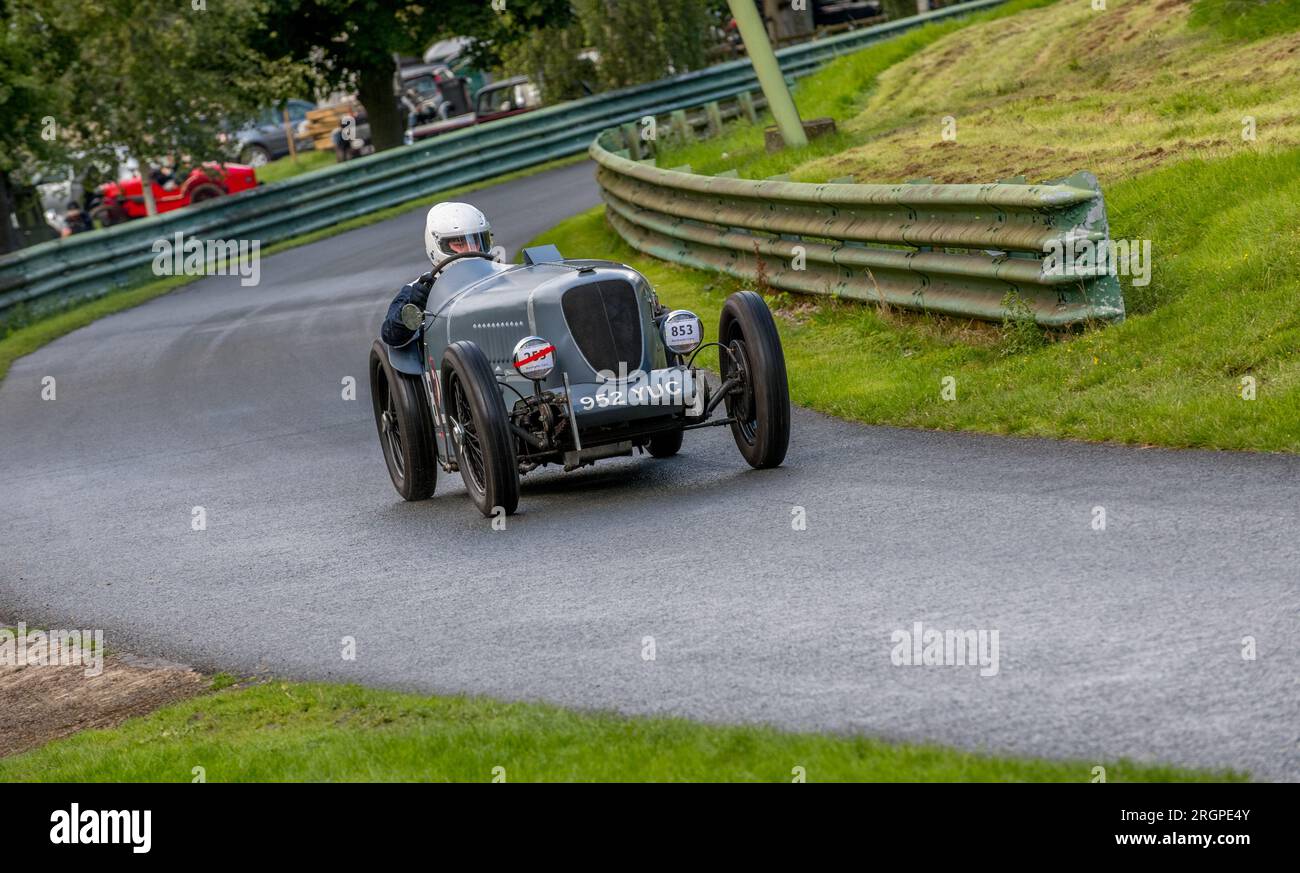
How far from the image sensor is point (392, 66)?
37.1 metres

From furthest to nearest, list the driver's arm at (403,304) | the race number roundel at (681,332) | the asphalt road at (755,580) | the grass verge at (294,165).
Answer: the grass verge at (294,165) → the driver's arm at (403,304) → the race number roundel at (681,332) → the asphalt road at (755,580)

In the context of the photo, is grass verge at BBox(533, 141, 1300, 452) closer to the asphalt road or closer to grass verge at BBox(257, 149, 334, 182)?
the asphalt road

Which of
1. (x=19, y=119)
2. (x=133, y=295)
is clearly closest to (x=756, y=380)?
(x=133, y=295)

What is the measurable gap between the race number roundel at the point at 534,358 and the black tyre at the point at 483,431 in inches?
6.6

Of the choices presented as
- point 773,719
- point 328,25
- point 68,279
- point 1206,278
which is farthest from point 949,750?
point 328,25

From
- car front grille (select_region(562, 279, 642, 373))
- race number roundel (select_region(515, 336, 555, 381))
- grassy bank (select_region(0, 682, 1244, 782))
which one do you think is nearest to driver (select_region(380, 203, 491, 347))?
car front grille (select_region(562, 279, 642, 373))

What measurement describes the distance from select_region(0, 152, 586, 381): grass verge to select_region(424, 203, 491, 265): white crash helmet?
9999mm

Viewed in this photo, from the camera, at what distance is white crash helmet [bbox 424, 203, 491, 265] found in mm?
10508

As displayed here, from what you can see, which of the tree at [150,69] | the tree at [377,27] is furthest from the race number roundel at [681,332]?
the tree at [377,27]

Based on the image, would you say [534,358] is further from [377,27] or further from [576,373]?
[377,27]

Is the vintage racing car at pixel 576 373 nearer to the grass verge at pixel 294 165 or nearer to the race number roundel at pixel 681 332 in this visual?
the race number roundel at pixel 681 332

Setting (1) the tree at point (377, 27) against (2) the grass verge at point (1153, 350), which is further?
(1) the tree at point (377, 27)

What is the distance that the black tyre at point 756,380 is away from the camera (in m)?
9.14
